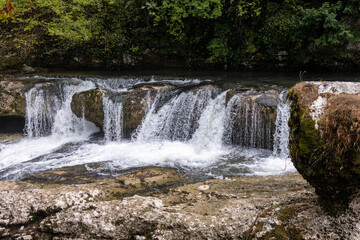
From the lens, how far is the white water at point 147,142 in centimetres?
635

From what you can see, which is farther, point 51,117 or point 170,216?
point 51,117

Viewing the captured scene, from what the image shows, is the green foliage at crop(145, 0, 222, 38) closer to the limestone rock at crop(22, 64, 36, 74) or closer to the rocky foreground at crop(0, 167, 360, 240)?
the limestone rock at crop(22, 64, 36, 74)

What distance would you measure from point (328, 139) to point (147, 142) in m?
6.38

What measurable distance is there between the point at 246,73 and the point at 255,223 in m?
9.09

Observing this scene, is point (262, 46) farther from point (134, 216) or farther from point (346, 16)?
point (134, 216)

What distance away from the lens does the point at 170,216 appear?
9.36ft

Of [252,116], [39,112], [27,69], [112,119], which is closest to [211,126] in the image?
[252,116]

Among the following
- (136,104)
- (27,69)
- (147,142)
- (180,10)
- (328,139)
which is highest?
(180,10)

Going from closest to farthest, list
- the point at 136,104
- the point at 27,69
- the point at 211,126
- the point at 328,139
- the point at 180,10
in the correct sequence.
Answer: the point at 328,139 → the point at 211,126 → the point at 136,104 → the point at 180,10 → the point at 27,69

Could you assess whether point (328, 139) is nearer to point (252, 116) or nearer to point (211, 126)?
point (252, 116)

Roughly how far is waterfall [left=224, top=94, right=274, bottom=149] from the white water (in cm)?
5

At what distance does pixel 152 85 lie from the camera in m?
8.97

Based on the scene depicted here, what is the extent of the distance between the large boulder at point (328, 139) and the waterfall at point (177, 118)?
5.56 meters

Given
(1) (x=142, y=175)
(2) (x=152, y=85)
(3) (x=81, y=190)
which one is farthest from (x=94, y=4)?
(3) (x=81, y=190)
